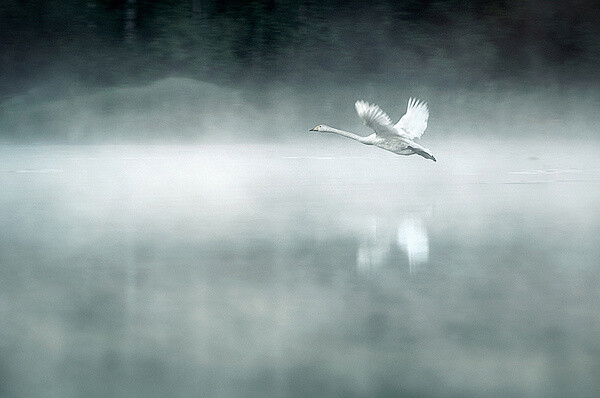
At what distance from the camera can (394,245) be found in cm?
463

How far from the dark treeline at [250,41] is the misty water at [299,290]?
708 centimetres

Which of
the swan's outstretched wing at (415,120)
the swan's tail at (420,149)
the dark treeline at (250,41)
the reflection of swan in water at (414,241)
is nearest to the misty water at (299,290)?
the reflection of swan in water at (414,241)

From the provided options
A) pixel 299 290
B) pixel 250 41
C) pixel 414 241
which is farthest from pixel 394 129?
pixel 250 41

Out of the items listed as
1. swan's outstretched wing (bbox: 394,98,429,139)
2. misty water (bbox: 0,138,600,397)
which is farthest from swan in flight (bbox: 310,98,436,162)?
misty water (bbox: 0,138,600,397)

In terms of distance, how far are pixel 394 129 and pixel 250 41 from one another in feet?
29.7

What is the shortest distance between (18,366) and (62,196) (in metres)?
4.78

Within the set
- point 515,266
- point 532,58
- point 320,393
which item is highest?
point 532,58

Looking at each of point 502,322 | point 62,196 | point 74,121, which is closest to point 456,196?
point 62,196

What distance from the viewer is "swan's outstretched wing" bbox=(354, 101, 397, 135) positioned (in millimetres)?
→ 5742

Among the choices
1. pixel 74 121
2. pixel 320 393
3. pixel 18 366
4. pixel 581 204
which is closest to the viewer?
pixel 320 393

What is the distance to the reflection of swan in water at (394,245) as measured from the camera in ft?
13.5

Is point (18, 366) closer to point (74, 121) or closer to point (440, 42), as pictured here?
point (74, 121)

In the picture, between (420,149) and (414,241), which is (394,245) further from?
(420,149)

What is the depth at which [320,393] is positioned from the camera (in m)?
2.25
